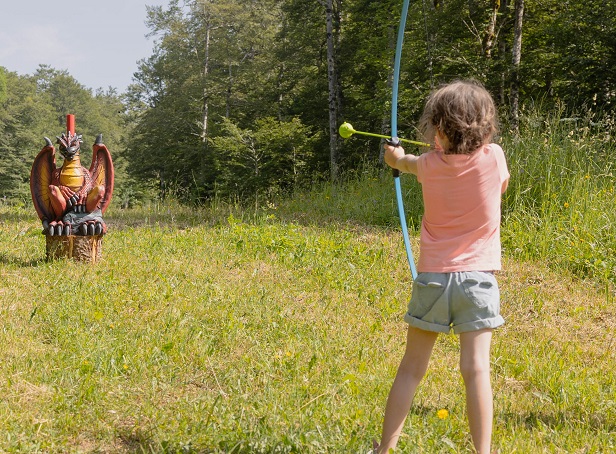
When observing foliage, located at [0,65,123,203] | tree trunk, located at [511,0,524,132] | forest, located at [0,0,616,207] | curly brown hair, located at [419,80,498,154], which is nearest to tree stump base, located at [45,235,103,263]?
forest, located at [0,0,616,207]

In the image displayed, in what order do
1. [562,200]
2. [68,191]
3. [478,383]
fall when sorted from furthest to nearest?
[562,200], [68,191], [478,383]

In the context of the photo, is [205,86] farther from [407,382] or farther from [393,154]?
[407,382]

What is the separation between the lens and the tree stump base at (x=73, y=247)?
6.19 m

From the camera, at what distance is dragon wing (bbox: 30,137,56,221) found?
6312 millimetres

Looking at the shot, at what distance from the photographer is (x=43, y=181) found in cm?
639

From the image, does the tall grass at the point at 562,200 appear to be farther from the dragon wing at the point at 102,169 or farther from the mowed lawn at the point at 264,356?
the dragon wing at the point at 102,169

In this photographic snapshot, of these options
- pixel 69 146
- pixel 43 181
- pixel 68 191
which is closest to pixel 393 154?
pixel 68 191

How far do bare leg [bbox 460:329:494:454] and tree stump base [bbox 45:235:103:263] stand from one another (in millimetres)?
4703

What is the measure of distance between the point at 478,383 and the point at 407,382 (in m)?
0.27

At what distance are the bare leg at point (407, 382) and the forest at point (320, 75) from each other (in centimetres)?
220

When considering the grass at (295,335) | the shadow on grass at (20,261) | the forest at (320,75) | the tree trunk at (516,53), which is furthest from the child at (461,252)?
the tree trunk at (516,53)

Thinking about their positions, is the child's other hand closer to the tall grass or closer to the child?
the child

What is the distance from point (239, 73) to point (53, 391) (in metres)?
26.1

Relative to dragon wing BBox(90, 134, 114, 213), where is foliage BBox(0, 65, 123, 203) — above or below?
above
